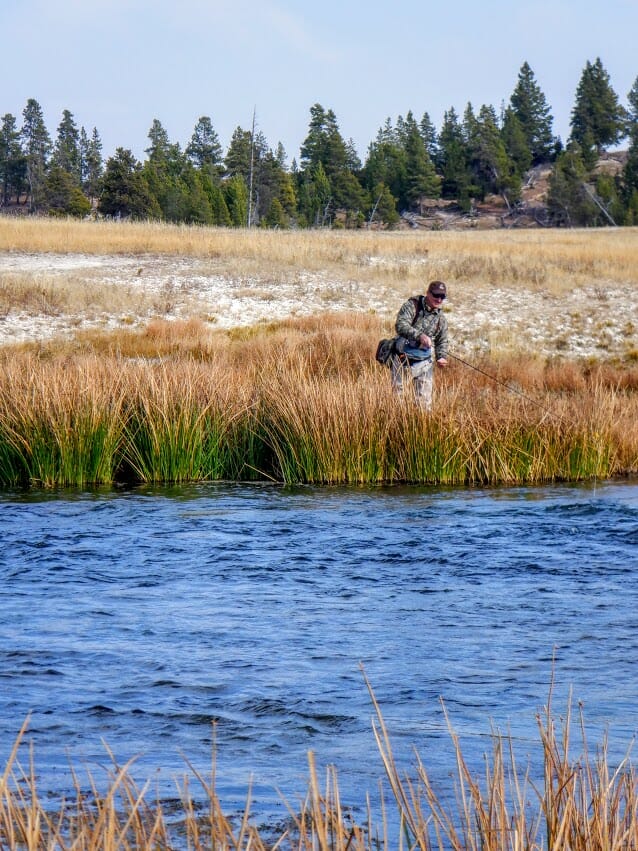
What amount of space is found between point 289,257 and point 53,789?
26838 mm

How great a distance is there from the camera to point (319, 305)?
998 inches

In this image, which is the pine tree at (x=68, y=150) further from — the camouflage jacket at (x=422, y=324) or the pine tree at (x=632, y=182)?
the camouflage jacket at (x=422, y=324)

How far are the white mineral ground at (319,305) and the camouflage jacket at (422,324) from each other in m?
8.77

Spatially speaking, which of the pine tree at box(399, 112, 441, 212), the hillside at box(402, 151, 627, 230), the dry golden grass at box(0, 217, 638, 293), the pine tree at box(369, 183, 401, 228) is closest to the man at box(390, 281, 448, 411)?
the dry golden grass at box(0, 217, 638, 293)

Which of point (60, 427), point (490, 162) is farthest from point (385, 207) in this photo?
point (60, 427)

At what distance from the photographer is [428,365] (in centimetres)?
1314

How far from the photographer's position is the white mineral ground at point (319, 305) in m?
23.1

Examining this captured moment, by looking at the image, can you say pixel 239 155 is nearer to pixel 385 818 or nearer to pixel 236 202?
pixel 236 202

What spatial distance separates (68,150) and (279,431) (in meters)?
120

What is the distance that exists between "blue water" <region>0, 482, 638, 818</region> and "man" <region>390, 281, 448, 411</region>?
191cm

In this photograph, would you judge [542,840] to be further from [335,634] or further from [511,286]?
[511,286]

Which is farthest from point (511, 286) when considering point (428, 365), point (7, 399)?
point (7, 399)

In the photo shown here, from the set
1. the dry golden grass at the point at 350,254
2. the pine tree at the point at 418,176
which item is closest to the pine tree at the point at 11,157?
the pine tree at the point at 418,176

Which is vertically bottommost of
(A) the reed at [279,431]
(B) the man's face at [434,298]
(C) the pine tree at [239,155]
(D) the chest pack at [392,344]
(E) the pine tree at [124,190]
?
(A) the reed at [279,431]
